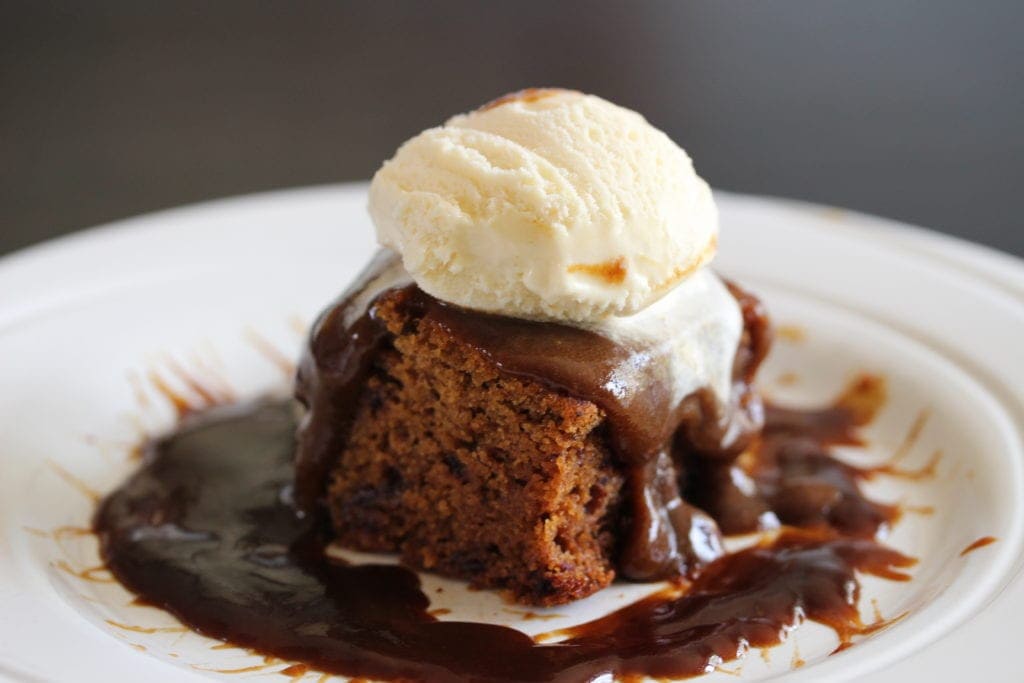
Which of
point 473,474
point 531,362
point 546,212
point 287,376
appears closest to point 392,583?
point 473,474

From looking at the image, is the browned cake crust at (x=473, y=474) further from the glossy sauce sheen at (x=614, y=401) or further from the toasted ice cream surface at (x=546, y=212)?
the toasted ice cream surface at (x=546, y=212)

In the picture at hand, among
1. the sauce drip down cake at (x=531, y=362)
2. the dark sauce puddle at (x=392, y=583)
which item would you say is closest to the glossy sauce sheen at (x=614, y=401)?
the sauce drip down cake at (x=531, y=362)

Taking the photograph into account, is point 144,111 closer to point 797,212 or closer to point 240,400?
point 240,400

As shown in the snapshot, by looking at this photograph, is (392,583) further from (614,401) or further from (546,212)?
(546,212)

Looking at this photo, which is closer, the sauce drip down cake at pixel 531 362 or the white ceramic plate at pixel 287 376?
the white ceramic plate at pixel 287 376

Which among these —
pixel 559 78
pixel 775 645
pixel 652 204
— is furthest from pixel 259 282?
pixel 559 78

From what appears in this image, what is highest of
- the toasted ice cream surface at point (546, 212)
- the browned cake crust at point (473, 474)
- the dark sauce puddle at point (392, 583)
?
the toasted ice cream surface at point (546, 212)

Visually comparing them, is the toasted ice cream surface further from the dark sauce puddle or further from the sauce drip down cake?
the dark sauce puddle
